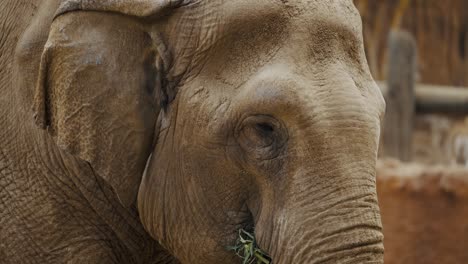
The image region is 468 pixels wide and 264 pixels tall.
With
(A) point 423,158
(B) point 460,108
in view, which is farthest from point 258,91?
(A) point 423,158

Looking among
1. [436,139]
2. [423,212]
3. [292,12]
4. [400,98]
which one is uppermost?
[292,12]

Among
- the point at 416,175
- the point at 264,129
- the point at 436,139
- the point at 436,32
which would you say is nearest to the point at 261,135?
the point at 264,129

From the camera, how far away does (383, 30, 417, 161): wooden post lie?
9.34 m

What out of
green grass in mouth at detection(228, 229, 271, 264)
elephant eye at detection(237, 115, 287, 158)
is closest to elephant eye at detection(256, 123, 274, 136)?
elephant eye at detection(237, 115, 287, 158)

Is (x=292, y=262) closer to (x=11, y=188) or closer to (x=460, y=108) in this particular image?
(x=11, y=188)

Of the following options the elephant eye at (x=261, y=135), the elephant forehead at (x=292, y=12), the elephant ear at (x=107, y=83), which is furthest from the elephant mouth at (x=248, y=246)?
the elephant forehead at (x=292, y=12)

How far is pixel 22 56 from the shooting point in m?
3.79

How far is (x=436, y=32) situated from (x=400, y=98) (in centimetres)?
975

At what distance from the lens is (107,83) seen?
3566mm

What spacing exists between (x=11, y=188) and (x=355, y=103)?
1.26 meters

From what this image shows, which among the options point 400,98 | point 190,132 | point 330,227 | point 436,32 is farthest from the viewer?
point 436,32

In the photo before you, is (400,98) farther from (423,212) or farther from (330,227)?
(330,227)

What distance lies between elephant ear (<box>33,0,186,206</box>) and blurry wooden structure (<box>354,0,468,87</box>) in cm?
1513

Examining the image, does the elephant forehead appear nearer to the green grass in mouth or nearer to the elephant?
the elephant
